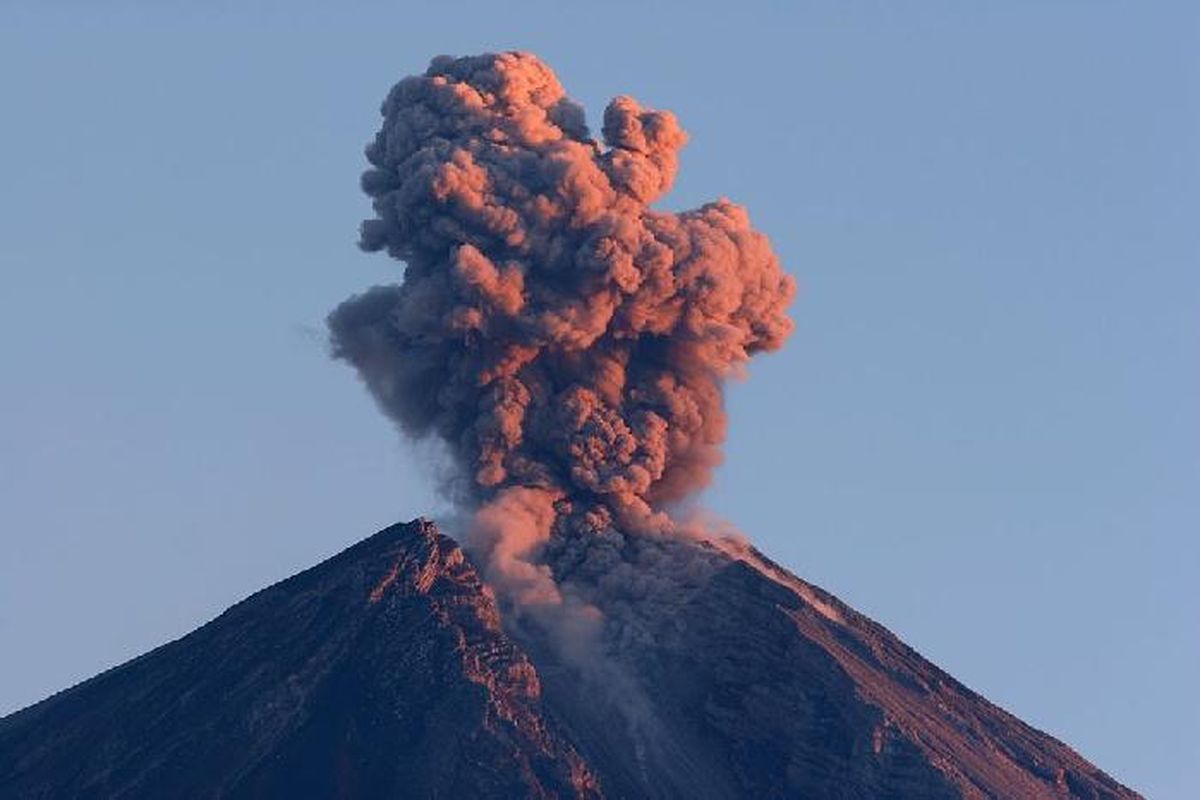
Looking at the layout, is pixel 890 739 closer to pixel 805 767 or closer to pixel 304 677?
pixel 805 767

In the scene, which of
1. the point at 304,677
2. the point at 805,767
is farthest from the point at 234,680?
the point at 805,767

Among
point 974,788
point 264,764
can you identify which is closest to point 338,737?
point 264,764

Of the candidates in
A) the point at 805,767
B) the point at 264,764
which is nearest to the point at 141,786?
the point at 264,764

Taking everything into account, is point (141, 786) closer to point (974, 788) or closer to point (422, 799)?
point (422, 799)

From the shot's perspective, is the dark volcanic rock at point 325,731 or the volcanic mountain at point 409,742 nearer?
the dark volcanic rock at point 325,731

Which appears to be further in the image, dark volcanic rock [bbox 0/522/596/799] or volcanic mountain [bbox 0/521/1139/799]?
volcanic mountain [bbox 0/521/1139/799]

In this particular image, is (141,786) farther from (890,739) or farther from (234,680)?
(890,739)

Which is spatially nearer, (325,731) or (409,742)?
(409,742)
